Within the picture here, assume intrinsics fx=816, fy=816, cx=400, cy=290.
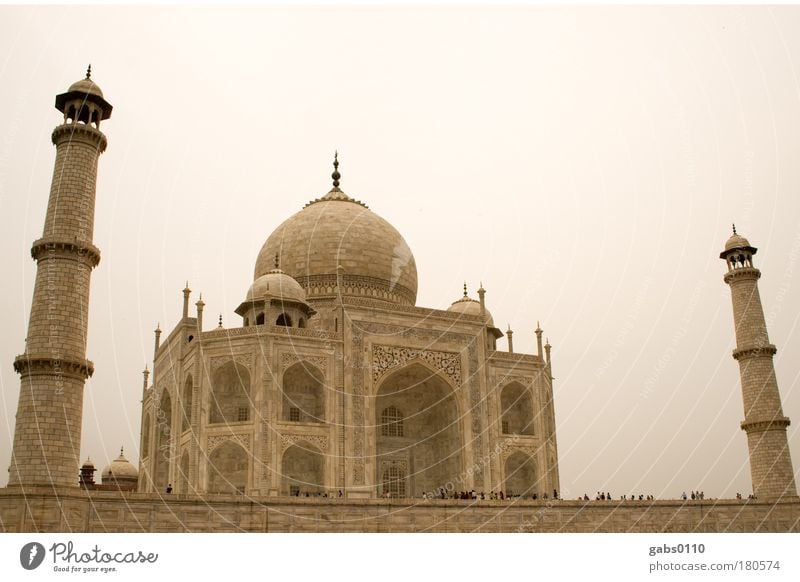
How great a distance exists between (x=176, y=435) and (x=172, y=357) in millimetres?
2656

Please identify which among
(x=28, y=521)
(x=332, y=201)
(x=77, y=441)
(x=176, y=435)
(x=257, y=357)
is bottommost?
(x=28, y=521)

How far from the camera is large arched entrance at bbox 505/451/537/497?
25.8 m

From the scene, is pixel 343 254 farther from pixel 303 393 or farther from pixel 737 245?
pixel 737 245

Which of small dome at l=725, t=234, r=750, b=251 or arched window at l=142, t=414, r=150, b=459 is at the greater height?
small dome at l=725, t=234, r=750, b=251

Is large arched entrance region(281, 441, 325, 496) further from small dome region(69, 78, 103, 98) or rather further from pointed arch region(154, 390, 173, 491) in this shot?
small dome region(69, 78, 103, 98)

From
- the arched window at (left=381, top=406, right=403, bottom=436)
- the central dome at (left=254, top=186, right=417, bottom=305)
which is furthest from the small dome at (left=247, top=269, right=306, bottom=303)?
the arched window at (left=381, top=406, right=403, bottom=436)

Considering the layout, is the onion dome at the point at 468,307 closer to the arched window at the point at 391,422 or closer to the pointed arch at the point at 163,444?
the arched window at the point at 391,422

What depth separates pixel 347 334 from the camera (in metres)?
23.9

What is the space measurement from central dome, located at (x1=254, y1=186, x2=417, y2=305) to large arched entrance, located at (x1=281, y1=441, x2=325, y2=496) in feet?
22.2

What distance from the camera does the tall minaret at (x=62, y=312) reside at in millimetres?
14000
